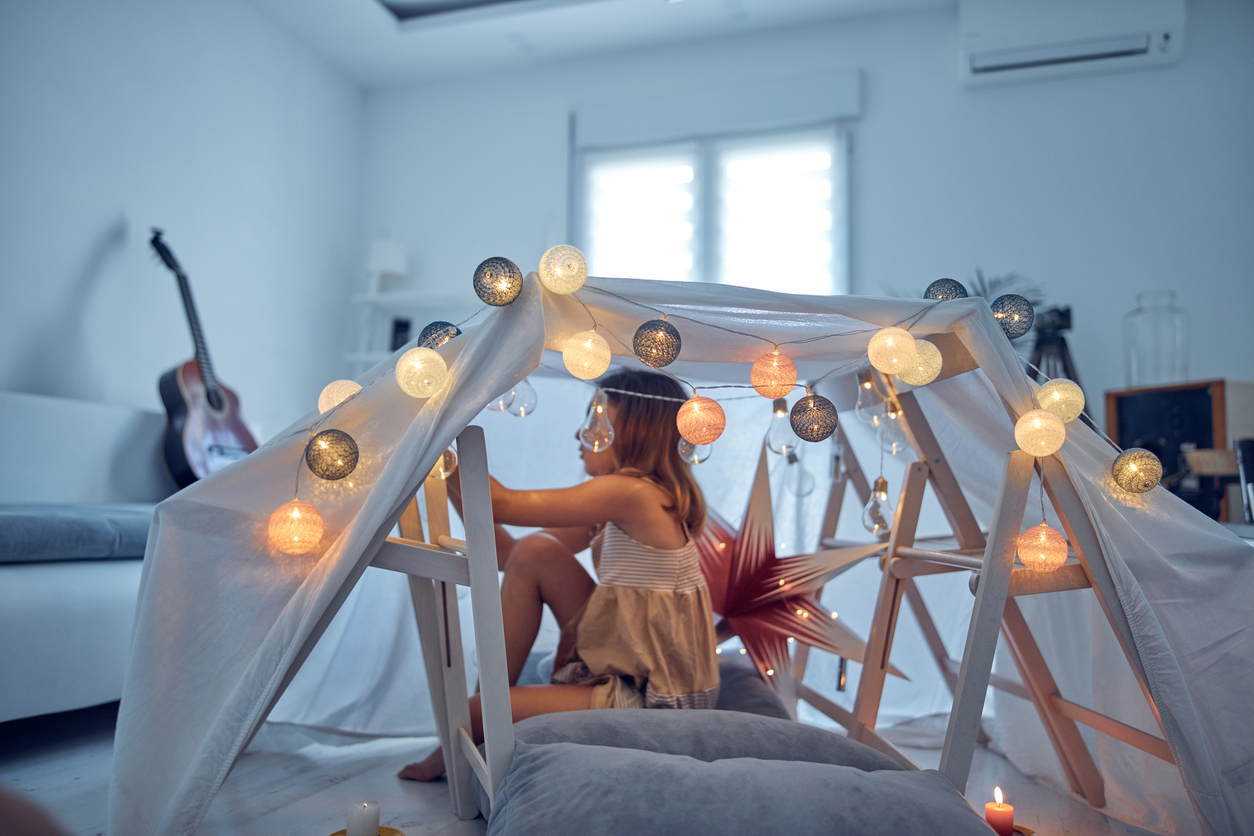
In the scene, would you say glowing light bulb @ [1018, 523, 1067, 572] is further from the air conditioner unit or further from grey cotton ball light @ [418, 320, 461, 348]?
the air conditioner unit

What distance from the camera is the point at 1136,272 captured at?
10.2 feet

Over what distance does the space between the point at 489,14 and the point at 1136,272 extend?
2828 millimetres

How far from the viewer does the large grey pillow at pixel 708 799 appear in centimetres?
90

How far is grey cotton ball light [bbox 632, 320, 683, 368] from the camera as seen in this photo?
3.74 feet

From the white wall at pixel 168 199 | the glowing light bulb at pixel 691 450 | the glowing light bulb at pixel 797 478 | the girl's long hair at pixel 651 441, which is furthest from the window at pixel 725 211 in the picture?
the glowing light bulb at pixel 691 450

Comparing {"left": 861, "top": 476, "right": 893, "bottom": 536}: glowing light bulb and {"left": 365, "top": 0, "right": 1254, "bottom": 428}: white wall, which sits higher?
{"left": 365, "top": 0, "right": 1254, "bottom": 428}: white wall

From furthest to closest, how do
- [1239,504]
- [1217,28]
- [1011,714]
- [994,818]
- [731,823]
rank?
[1217,28] < [1239,504] < [1011,714] < [994,818] < [731,823]

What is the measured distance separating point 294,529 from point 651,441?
67 cm

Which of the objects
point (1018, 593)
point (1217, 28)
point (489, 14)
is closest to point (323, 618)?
point (1018, 593)

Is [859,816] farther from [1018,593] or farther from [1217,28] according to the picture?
[1217,28]

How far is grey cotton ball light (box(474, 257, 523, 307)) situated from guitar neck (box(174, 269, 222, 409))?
2.09 meters

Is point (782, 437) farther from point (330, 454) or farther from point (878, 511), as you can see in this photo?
point (330, 454)

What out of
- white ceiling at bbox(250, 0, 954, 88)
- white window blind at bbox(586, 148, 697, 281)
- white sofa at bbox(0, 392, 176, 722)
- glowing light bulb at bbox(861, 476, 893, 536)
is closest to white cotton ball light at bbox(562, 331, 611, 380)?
glowing light bulb at bbox(861, 476, 893, 536)

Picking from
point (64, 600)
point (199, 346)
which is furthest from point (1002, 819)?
point (199, 346)
